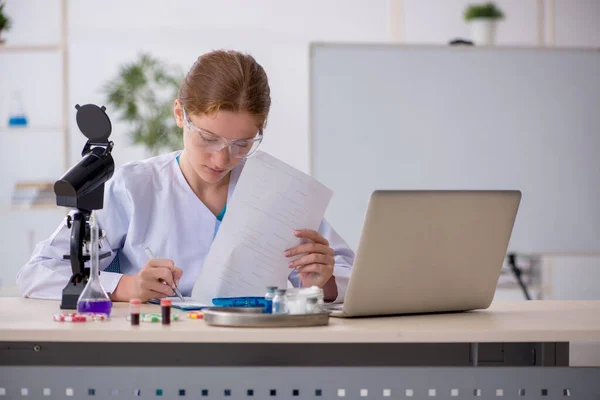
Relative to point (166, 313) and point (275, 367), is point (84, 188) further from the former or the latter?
point (275, 367)

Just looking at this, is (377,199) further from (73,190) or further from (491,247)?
(73,190)

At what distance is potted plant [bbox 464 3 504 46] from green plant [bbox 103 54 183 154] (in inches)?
66.0

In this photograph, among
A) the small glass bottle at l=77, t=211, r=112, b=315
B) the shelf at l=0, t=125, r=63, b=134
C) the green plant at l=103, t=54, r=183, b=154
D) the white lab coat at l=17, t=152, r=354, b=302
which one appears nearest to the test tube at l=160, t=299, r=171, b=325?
the small glass bottle at l=77, t=211, r=112, b=315

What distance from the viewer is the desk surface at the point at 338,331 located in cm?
116

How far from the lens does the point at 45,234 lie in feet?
14.9

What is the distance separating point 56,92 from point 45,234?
2.71 ft

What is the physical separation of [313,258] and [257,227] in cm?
13

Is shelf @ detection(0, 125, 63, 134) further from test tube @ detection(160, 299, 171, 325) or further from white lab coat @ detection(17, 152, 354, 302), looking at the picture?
test tube @ detection(160, 299, 171, 325)

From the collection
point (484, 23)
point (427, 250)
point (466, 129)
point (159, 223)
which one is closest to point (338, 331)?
point (427, 250)

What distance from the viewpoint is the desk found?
46.3 inches

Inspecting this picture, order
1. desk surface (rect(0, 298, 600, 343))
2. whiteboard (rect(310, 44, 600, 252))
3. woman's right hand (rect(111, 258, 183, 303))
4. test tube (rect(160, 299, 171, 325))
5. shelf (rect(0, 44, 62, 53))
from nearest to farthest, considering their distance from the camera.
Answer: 1. desk surface (rect(0, 298, 600, 343))
2. test tube (rect(160, 299, 171, 325))
3. woman's right hand (rect(111, 258, 183, 303))
4. whiteboard (rect(310, 44, 600, 252))
5. shelf (rect(0, 44, 62, 53))

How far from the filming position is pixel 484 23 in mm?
4359

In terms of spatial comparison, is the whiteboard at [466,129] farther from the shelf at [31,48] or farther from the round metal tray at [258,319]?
the round metal tray at [258,319]

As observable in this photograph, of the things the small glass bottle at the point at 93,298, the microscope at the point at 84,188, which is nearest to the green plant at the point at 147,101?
the microscope at the point at 84,188
